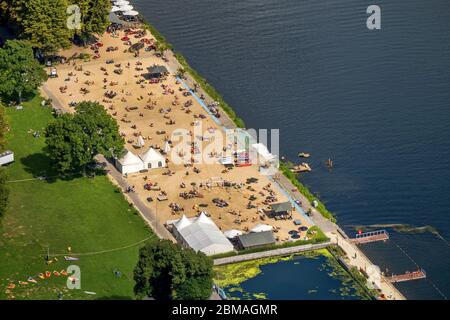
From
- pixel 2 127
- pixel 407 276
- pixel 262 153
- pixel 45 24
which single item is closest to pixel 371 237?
pixel 407 276

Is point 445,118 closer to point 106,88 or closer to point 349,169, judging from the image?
point 349,169

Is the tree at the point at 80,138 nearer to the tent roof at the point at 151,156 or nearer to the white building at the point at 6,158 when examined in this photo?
the tent roof at the point at 151,156

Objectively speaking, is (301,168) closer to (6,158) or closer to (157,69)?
(157,69)

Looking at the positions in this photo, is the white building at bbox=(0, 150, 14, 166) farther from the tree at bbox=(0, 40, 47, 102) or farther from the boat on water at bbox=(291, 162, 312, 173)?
the boat on water at bbox=(291, 162, 312, 173)

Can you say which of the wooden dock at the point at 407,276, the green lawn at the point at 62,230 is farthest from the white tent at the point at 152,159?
the wooden dock at the point at 407,276
